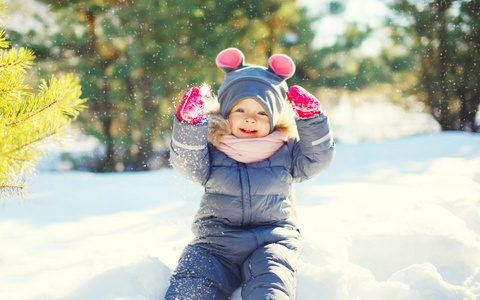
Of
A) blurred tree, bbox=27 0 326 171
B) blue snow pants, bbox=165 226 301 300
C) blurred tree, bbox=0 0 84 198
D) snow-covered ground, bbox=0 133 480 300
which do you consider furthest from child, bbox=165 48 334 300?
blurred tree, bbox=27 0 326 171

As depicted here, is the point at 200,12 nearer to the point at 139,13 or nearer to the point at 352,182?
the point at 139,13

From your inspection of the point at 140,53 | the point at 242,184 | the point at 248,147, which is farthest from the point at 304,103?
the point at 140,53

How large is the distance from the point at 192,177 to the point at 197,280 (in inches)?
18.0

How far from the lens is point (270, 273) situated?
137 centimetres

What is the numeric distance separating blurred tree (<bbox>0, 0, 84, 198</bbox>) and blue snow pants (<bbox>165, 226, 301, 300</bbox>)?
0.67 metres

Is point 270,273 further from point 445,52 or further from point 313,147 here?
point 445,52

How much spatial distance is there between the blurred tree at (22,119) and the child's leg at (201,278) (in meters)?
0.65

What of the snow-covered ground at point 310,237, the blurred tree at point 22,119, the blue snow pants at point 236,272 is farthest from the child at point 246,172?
the blurred tree at point 22,119

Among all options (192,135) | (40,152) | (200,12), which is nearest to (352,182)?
(192,135)

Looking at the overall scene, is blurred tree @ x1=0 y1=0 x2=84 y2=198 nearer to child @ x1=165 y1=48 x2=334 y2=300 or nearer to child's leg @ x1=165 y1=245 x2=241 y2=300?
child @ x1=165 y1=48 x2=334 y2=300

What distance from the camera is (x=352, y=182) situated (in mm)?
3439

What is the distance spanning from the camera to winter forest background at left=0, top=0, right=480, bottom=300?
1596 millimetres

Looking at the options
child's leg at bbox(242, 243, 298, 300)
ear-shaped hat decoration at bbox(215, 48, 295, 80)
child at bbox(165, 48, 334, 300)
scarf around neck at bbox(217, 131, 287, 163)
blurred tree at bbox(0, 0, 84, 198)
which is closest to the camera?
blurred tree at bbox(0, 0, 84, 198)

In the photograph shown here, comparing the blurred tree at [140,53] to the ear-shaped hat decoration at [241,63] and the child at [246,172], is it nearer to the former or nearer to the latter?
the ear-shaped hat decoration at [241,63]
